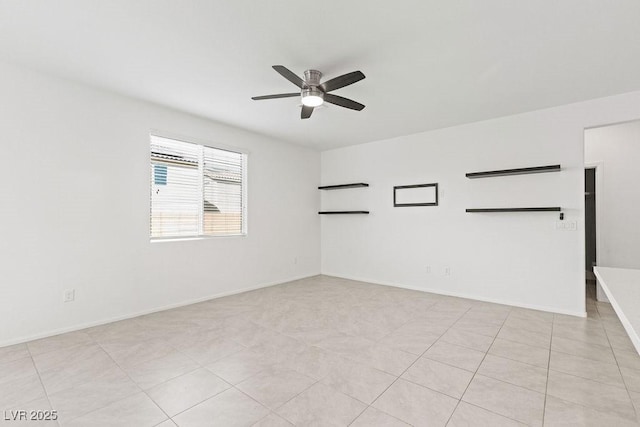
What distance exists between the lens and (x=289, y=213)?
18.7 feet

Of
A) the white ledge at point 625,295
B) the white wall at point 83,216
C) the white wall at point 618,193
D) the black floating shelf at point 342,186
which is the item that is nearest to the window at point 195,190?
the white wall at point 83,216

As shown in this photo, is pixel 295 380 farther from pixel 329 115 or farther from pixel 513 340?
pixel 329 115

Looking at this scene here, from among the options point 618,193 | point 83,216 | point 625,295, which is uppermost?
point 618,193

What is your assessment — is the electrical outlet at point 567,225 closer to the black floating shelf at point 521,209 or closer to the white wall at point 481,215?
the white wall at point 481,215

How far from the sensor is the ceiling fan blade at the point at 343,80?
242 centimetres

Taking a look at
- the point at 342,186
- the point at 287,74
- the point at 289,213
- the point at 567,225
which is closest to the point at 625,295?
the point at 287,74

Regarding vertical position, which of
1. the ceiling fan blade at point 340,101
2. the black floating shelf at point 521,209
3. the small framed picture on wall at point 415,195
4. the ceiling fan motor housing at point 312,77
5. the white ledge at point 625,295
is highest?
the ceiling fan motor housing at point 312,77

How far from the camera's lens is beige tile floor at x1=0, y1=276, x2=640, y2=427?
187 cm

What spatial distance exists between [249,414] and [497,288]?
3.82 metres

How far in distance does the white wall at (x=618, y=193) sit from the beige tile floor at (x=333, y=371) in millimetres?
1347

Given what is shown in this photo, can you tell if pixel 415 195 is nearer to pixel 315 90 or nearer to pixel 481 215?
pixel 481 215

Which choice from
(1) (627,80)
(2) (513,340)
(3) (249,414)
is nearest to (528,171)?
(1) (627,80)

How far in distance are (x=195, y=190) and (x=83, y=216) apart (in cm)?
140

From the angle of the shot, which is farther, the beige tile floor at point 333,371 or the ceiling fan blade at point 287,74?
the ceiling fan blade at point 287,74
